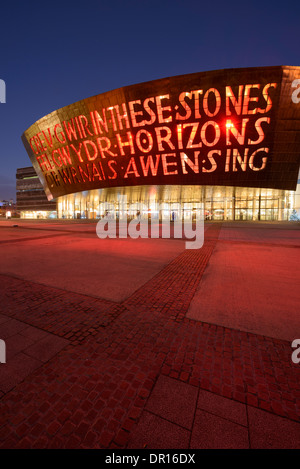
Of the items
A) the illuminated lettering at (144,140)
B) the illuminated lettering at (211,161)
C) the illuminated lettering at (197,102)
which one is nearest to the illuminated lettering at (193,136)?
the illuminated lettering at (197,102)

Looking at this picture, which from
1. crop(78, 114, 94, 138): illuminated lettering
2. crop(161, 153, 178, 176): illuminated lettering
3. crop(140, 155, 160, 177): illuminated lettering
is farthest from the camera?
crop(78, 114, 94, 138): illuminated lettering

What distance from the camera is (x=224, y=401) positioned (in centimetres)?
231

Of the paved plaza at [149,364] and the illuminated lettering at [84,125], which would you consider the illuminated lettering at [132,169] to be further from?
the paved plaza at [149,364]

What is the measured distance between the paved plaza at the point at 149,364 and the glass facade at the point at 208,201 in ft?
98.6

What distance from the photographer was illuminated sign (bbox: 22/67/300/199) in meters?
25.3

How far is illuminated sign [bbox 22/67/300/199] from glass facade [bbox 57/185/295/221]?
10.3ft

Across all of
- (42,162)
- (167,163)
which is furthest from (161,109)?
(42,162)

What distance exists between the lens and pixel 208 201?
42938 mm

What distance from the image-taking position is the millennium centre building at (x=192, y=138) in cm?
2550

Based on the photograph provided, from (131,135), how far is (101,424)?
33.1 meters

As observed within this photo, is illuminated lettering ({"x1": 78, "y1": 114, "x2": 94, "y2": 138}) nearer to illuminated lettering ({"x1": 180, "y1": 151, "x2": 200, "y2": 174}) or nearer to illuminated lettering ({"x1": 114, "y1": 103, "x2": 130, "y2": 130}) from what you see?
illuminated lettering ({"x1": 114, "y1": 103, "x2": 130, "y2": 130})

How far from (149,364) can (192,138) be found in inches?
1199

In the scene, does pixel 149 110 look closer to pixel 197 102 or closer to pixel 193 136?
pixel 197 102

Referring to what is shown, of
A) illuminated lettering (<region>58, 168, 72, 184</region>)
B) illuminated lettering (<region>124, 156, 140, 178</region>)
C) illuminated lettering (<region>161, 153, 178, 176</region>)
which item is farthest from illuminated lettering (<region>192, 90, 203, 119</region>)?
illuminated lettering (<region>58, 168, 72, 184</region>)
